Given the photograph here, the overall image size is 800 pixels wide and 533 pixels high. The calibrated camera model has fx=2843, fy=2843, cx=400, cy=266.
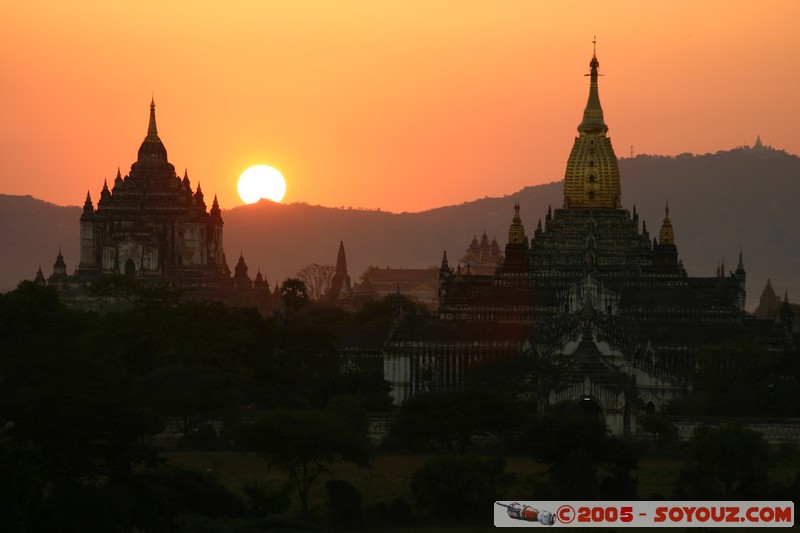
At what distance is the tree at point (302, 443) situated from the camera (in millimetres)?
87500

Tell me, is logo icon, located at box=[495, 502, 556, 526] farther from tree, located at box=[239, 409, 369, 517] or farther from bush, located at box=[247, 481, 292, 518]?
tree, located at box=[239, 409, 369, 517]

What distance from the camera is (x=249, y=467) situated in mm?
94188

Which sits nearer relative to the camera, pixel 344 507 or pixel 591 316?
pixel 344 507

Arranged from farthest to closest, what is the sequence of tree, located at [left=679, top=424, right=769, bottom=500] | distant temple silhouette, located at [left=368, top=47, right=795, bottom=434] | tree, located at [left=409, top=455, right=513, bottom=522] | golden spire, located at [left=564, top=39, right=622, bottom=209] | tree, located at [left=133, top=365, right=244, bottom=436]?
golden spire, located at [left=564, top=39, right=622, bottom=209] < distant temple silhouette, located at [left=368, top=47, right=795, bottom=434] < tree, located at [left=133, top=365, right=244, bottom=436] < tree, located at [left=679, top=424, right=769, bottom=500] < tree, located at [left=409, top=455, right=513, bottom=522]

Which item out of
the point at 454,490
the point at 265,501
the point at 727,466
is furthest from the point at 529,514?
the point at 727,466

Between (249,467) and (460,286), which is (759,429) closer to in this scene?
(249,467)

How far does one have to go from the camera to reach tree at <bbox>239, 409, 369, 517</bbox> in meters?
87.5

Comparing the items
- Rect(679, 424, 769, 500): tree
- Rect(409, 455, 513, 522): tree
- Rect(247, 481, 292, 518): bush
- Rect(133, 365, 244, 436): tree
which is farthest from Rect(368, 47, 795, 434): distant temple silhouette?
Rect(247, 481, 292, 518): bush

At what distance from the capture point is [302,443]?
87.5 metres

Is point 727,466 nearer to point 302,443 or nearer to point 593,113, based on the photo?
point 302,443

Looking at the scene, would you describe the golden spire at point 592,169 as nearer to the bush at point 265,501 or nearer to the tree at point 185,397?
the tree at point 185,397


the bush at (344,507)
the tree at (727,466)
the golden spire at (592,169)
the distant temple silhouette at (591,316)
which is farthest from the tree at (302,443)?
the golden spire at (592,169)

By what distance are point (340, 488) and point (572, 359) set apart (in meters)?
33.5

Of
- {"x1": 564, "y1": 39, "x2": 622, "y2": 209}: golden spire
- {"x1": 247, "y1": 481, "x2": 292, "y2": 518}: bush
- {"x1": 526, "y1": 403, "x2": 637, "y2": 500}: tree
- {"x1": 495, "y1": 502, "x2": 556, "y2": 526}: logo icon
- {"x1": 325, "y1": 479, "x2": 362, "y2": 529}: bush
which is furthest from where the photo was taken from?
{"x1": 564, "y1": 39, "x2": 622, "y2": 209}: golden spire
